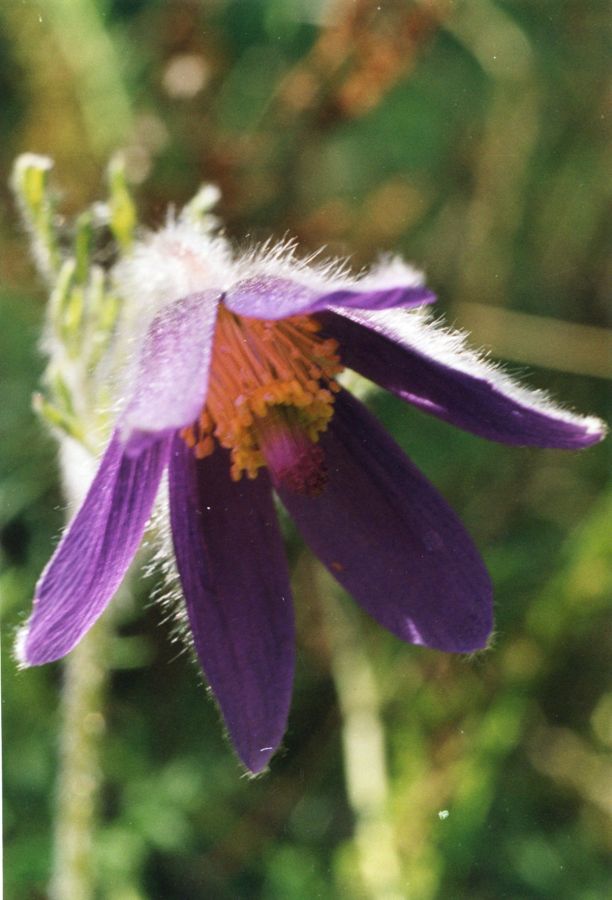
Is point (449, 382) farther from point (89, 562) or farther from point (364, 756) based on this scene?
point (364, 756)

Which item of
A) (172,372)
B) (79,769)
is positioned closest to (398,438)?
(79,769)

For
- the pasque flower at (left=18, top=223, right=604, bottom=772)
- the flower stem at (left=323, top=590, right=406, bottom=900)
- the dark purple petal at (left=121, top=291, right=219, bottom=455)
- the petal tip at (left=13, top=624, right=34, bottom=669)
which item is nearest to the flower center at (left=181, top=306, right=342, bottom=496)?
the pasque flower at (left=18, top=223, right=604, bottom=772)

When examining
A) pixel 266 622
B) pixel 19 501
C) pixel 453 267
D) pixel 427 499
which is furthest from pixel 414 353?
pixel 453 267

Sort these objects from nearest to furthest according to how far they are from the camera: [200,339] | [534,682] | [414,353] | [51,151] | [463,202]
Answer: [200,339] < [414,353] < [51,151] < [534,682] < [463,202]

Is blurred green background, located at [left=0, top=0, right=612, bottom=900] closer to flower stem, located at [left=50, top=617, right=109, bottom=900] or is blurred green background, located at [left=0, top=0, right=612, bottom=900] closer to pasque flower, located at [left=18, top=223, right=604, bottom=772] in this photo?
flower stem, located at [left=50, top=617, right=109, bottom=900]

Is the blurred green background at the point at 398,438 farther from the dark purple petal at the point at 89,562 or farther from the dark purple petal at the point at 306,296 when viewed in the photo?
the dark purple petal at the point at 306,296

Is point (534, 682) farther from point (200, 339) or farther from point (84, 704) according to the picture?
point (200, 339)
